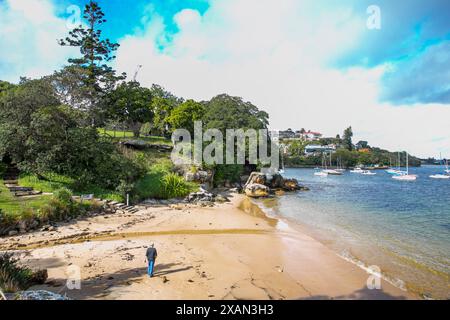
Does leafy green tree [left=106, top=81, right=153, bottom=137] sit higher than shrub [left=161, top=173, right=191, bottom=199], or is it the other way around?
leafy green tree [left=106, top=81, right=153, bottom=137]

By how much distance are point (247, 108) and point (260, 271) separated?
50.8m

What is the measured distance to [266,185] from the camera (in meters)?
44.4

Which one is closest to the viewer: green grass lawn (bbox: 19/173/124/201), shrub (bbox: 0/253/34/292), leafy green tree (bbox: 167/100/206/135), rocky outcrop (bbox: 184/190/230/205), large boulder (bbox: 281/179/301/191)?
shrub (bbox: 0/253/34/292)

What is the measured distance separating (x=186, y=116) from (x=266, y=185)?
57.7 feet

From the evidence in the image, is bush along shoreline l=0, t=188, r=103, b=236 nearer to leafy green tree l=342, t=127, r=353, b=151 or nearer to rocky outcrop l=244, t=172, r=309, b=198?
rocky outcrop l=244, t=172, r=309, b=198

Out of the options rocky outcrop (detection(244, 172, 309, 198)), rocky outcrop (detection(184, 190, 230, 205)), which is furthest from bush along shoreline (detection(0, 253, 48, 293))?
rocky outcrop (detection(244, 172, 309, 198))

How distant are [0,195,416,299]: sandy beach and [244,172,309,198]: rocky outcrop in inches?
698

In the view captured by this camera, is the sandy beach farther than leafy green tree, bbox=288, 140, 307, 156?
No

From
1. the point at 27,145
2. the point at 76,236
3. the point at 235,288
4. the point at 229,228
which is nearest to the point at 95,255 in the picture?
the point at 76,236

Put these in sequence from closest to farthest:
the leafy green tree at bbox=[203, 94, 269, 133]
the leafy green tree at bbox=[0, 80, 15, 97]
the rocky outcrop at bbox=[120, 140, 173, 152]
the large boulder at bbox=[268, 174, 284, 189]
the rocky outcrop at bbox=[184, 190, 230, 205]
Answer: the rocky outcrop at bbox=[184, 190, 230, 205], the rocky outcrop at bbox=[120, 140, 173, 152], the leafy green tree at bbox=[0, 80, 15, 97], the large boulder at bbox=[268, 174, 284, 189], the leafy green tree at bbox=[203, 94, 269, 133]

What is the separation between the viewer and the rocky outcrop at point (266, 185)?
3809 centimetres

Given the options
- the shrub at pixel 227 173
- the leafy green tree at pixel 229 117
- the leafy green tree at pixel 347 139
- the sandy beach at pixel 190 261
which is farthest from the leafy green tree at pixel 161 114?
the leafy green tree at pixel 347 139

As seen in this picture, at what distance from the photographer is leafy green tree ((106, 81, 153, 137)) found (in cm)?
4181
